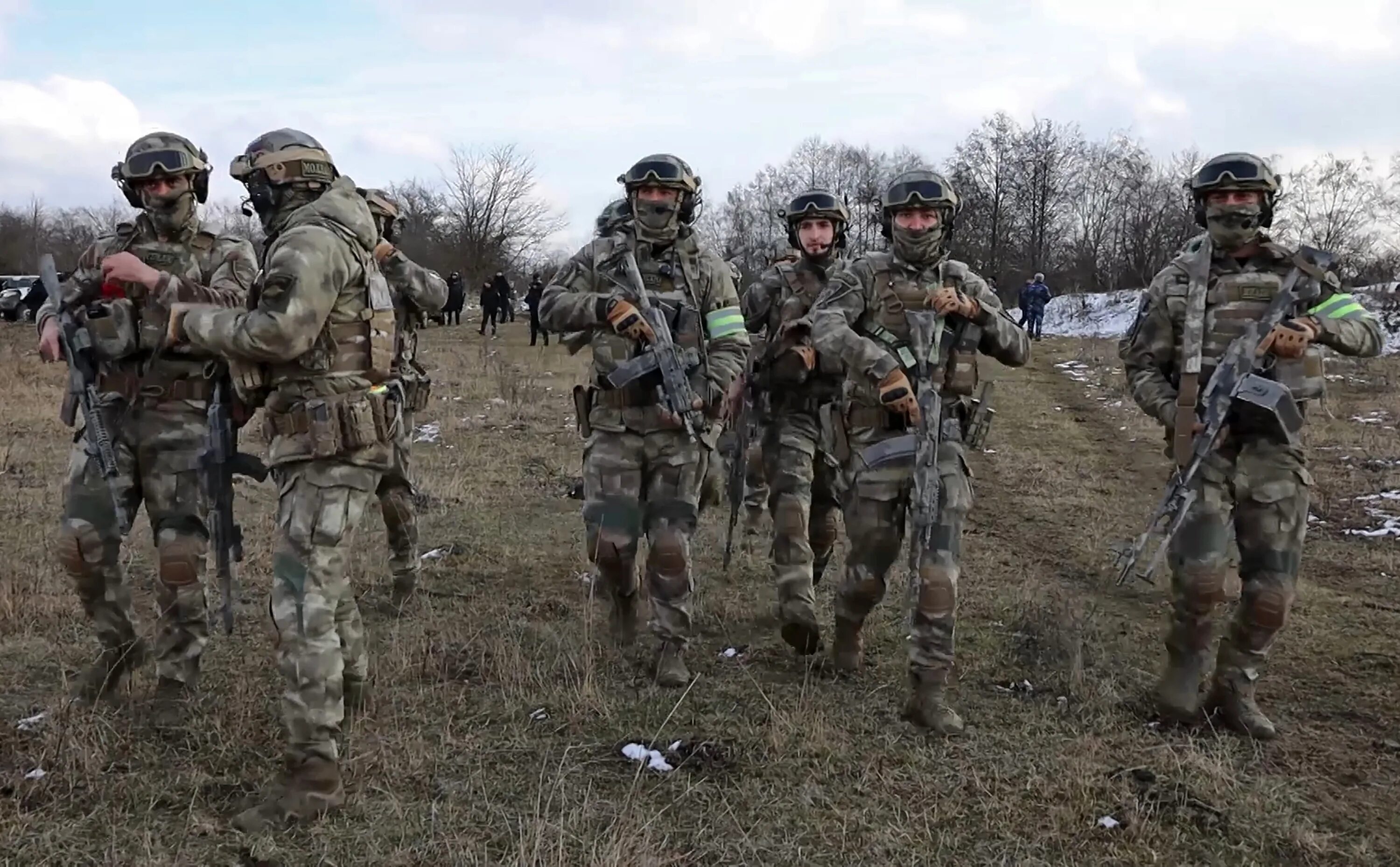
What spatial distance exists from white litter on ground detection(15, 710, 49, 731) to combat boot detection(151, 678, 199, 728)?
394 mm

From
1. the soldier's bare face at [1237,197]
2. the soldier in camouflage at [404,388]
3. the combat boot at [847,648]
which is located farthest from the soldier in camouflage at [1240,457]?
the soldier in camouflage at [404,388]

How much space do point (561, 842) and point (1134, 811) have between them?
1955mm

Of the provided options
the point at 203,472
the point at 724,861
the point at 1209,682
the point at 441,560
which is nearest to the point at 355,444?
the point at 203,472

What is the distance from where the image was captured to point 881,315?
4.74m

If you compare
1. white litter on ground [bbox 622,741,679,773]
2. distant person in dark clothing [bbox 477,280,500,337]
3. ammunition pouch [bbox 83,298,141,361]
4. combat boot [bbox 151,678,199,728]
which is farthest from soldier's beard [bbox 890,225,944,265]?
distant person in dark clothing [bbox 477,280,500,337]

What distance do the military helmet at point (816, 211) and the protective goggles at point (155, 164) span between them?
131 inches

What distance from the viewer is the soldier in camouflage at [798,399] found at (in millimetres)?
5641

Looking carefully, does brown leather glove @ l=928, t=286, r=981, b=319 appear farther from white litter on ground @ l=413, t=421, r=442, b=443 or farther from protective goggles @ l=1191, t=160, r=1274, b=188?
white litter on ground @ l=413, t=421, r=442, b=443

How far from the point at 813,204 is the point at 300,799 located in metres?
4.33

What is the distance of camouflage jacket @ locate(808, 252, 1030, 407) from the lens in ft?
15.0

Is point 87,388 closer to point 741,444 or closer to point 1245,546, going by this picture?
point 741,444

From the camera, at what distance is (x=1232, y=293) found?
4480mm

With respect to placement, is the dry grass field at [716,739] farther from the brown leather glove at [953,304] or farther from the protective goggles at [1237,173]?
the protective goggles at [1237,173]

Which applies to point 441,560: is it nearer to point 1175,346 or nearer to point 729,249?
point 1175,346
